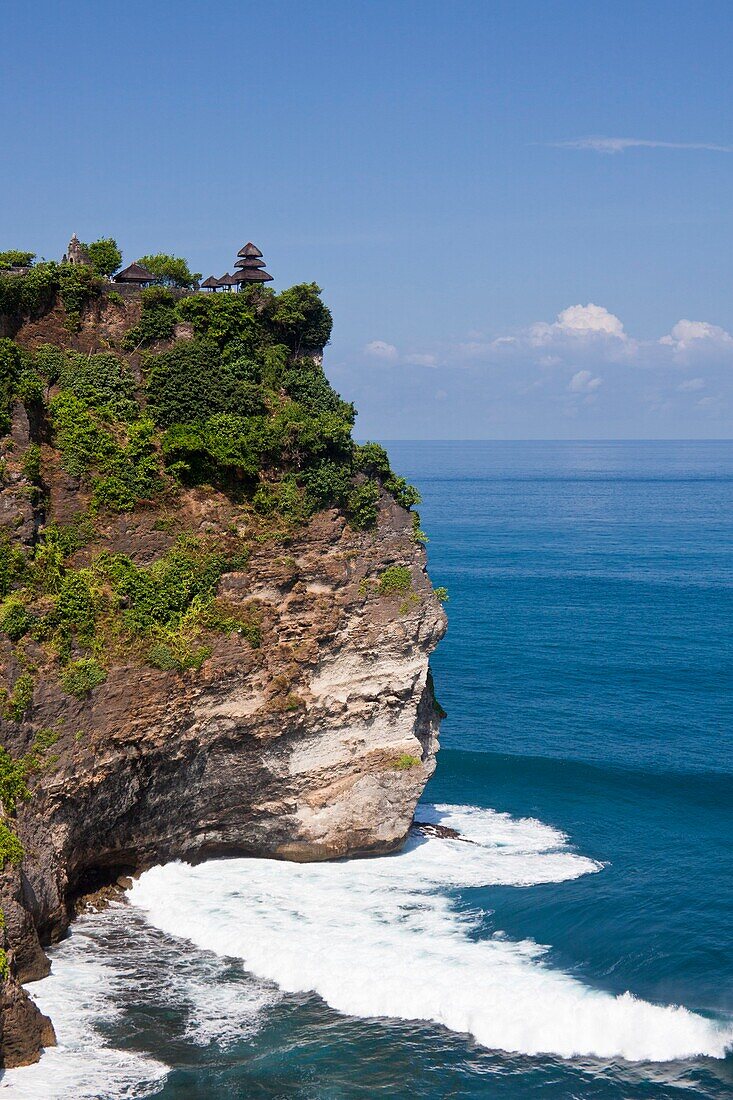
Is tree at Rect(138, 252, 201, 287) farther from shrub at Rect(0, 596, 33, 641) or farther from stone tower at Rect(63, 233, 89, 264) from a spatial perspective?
shrub at Rect(0, 596, 33, 641)

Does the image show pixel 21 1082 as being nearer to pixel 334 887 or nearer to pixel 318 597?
pixel 334 887

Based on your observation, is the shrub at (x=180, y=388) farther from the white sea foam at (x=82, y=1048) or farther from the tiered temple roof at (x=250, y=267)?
the white sea foam at (x=82, y=1048)

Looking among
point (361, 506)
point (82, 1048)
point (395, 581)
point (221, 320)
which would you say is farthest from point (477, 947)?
point (221, 320)

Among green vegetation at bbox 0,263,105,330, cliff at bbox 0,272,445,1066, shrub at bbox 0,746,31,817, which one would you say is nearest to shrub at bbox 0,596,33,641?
cliff at bbox 0,272,445,1066

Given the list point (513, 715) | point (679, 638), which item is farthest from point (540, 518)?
point (513, 715)

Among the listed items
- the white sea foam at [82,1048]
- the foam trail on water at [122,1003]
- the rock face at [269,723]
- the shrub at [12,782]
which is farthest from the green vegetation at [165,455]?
the white sea foam at [82,1048]

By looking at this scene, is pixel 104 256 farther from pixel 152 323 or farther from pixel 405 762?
pixel 405 762
